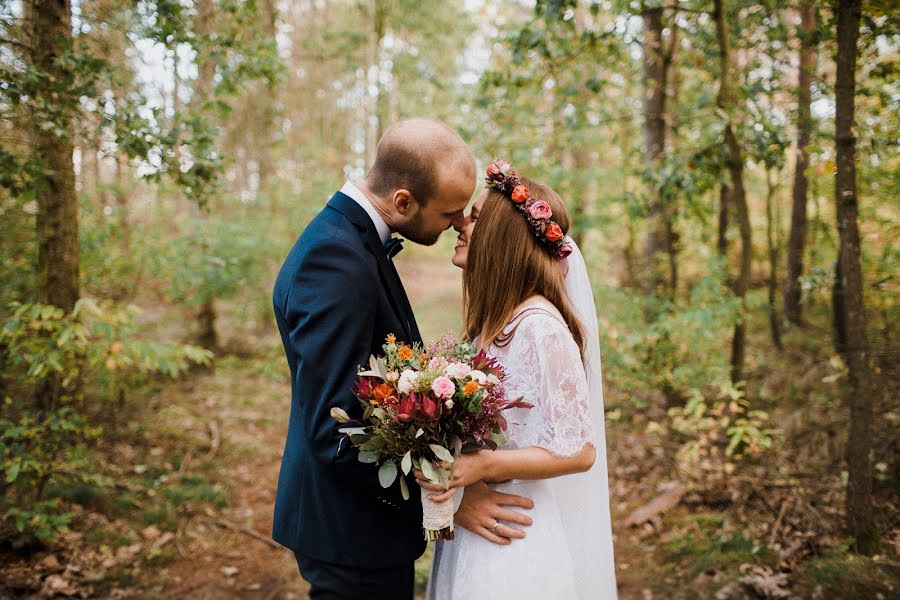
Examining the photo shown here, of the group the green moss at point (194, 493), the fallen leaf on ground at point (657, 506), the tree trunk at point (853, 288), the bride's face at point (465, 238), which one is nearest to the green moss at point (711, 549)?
the fallen leaf on ground at point (657, 506)

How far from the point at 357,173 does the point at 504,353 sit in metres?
12.3

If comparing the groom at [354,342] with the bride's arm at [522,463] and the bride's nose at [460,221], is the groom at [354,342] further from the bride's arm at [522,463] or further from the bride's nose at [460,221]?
the bride's arm at [522,463]

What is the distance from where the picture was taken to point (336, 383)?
2055 mm

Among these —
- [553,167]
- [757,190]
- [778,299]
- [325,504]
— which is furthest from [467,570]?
[757,190]

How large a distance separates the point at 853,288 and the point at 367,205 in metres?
3.02

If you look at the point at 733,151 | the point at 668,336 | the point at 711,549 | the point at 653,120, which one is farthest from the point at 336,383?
the point at 653,120

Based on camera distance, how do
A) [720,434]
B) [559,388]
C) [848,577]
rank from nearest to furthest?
[559,388] < [848,577] < [720,434]

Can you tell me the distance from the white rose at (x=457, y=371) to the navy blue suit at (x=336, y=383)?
32 cm

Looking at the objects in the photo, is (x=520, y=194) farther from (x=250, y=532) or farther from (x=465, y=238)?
(x=250, y=532)

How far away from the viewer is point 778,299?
29.9ft

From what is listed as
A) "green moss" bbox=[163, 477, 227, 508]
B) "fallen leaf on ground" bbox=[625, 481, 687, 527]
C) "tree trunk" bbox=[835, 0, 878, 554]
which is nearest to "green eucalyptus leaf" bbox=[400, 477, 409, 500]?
"tree trunk" bbox=[835, 0, 878, 554]

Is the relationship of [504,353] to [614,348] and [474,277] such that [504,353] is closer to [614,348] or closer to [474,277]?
[474,277]

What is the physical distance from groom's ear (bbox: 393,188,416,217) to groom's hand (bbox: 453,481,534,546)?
3.73 feet

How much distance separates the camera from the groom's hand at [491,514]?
2.39 metres
